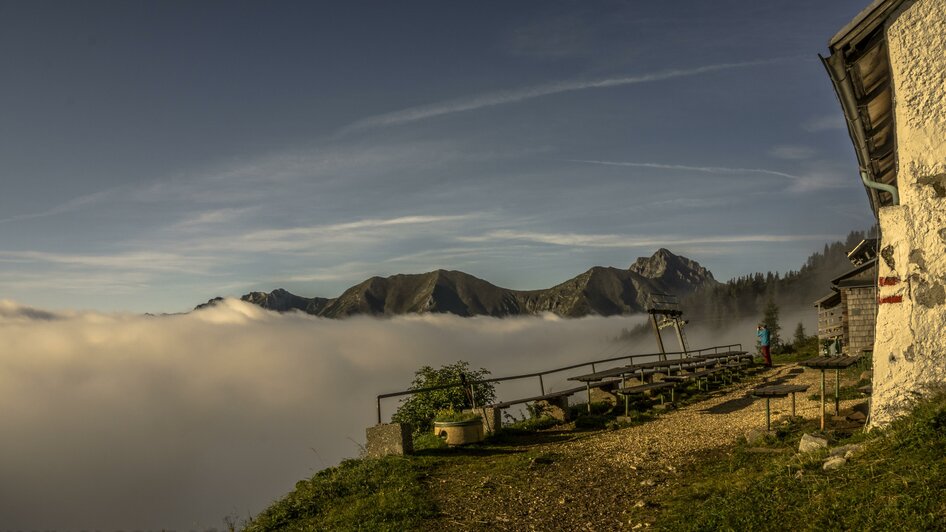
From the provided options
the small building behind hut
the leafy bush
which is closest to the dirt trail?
the leafy bush

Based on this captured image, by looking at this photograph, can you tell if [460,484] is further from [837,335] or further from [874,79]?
[837,335]

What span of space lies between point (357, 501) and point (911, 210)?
8.64 meters

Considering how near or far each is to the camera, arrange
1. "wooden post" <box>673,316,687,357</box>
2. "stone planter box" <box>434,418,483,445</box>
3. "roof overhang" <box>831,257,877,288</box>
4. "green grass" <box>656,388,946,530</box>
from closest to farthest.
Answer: "green grass" <box>656,388,946,530</box>, "stone planter box" <box>434,418,483,445</box>, "roof overhang" <box>831,257,877,288</box>, "wooden post" <box>673,316,687,357</box>

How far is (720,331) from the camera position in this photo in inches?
4751

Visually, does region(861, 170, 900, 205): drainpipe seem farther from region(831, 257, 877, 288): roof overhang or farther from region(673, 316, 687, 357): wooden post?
region(673, 316, 687, 357): wooden post

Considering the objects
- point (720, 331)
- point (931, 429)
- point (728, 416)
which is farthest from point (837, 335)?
point (720, 331)

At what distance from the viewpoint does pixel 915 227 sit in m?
7.77

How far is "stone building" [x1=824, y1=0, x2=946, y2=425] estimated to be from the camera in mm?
7562

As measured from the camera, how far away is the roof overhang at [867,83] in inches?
322

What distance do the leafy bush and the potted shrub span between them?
404 centimetres

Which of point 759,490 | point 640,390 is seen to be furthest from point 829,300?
point 759,490

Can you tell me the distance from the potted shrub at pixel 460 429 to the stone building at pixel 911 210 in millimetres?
7433

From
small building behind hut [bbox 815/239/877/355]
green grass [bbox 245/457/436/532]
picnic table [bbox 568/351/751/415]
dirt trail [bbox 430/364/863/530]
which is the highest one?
small building behind hut [bbox 815/239/877/355]

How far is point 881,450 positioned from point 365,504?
21.8 ft
